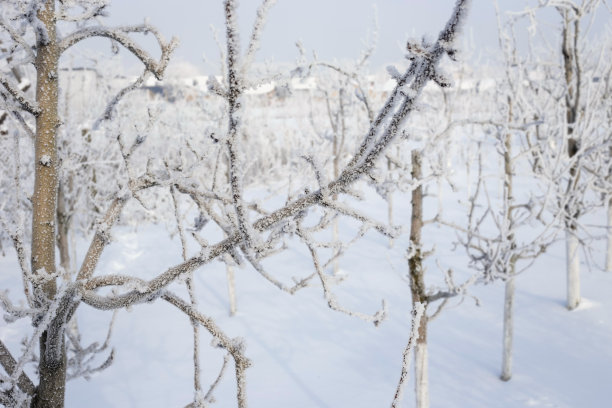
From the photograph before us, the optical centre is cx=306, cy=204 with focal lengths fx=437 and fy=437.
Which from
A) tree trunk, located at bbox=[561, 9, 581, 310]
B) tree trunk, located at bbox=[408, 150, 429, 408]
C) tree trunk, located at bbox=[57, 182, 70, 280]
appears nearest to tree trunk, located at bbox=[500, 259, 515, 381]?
tree trunk, located at bbox=[561, 9, 581, 310]

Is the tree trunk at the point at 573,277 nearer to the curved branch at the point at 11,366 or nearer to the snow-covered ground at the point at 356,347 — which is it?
A: the snow-covered ground at the point at 356,347

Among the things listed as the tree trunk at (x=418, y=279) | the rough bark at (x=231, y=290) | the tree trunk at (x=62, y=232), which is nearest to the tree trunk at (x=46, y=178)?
the tree trunk at (x=418, y=279)

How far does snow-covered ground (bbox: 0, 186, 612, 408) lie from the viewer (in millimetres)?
6129

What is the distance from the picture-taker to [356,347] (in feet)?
24.6

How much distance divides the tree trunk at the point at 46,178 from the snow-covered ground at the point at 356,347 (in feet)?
11.4

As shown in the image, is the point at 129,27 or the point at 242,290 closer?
the point at 129,27

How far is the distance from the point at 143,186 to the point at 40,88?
543mm

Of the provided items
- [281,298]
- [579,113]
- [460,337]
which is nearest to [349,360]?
[460,337]

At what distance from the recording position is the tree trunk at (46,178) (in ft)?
5.46

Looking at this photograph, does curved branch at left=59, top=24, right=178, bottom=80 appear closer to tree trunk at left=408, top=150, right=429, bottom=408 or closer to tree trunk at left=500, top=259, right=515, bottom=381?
tree trunk at left=408, top=150, right=429, bottom=408

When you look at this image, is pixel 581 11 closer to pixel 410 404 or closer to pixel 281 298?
pixel 410 404

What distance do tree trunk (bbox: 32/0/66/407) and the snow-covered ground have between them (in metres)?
3.49

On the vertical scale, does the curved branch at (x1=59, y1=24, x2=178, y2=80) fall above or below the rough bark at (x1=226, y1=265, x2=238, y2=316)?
above

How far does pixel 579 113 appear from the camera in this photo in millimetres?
6492
